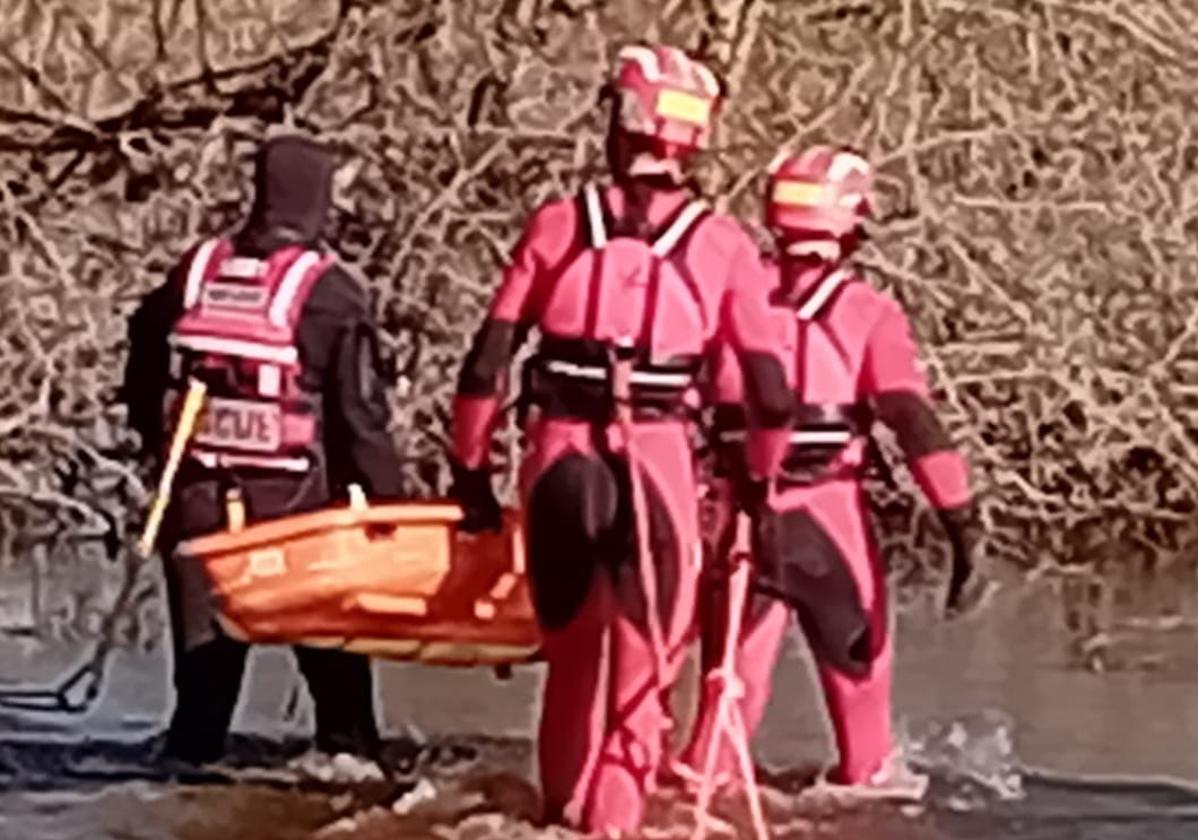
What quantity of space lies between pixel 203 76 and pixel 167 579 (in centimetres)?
36

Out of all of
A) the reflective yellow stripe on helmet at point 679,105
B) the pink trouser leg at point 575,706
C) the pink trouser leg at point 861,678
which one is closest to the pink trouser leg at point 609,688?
the pink trouser leg at point 575,706

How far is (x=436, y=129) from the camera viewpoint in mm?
1640

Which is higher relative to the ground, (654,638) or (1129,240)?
(1129,240)

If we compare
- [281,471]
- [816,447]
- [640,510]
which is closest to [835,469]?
[816,447]

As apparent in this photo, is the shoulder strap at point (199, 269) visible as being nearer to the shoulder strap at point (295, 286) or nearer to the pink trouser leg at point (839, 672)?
the shoulder strap at point (295, 286)

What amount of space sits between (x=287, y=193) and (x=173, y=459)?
20 cm

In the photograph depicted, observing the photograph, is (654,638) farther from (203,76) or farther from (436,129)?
(203,76)

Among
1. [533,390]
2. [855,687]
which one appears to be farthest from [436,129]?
[855,687]

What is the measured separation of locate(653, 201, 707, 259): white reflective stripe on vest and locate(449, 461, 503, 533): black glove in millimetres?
195

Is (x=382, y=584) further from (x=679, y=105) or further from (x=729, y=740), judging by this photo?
(x=679, y=105)

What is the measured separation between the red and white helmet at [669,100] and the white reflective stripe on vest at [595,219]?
2.1 inches

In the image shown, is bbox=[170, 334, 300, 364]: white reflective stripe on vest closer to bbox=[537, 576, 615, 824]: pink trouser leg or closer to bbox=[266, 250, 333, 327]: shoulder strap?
bbox=[266, 250, 333, 327]: shoulder strap

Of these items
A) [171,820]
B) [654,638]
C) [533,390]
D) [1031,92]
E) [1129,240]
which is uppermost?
[1031,92]

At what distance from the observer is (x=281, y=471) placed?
1.62 m
